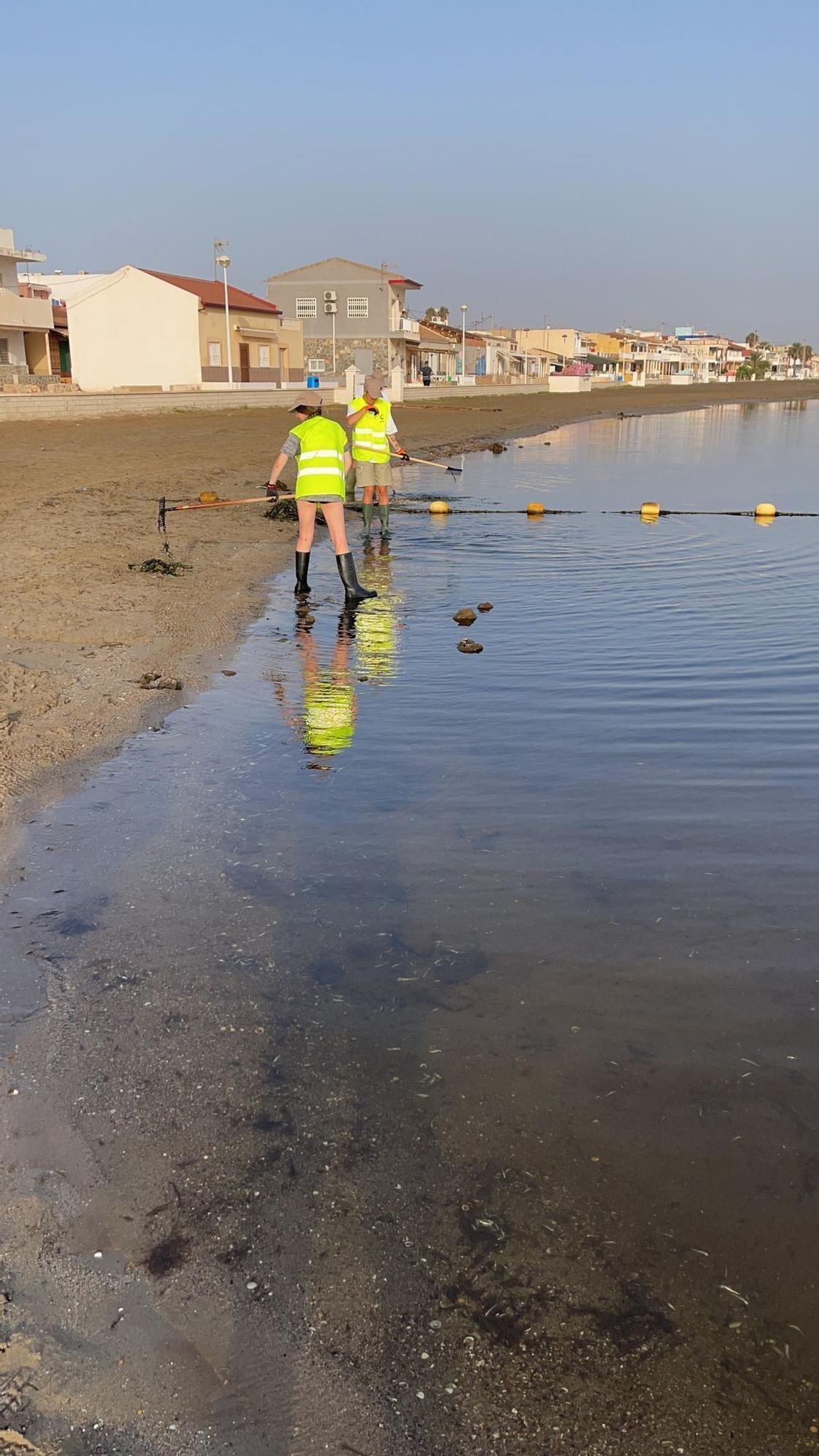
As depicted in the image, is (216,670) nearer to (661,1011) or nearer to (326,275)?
(661,1011)

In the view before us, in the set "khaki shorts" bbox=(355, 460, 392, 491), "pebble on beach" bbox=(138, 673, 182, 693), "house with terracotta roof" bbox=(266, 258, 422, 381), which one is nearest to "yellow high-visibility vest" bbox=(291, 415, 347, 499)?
"pebble on beach" bbox=(138, 673, 182, 693)

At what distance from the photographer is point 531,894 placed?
4.95 meters

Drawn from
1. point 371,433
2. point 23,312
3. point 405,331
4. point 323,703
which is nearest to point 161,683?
point 323,703

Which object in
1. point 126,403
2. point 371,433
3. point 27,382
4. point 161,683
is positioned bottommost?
point 161,683

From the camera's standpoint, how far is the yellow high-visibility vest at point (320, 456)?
10836 millimetres

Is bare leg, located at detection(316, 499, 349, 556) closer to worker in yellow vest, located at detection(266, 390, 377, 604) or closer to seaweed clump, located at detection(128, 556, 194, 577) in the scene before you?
worker in yellow vest, located at detection(266, 390, 377, 604)

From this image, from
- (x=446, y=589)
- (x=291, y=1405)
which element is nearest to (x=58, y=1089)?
(x=291, y=1405)

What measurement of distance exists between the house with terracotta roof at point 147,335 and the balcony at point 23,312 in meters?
1.22

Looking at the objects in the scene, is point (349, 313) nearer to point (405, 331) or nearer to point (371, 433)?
point (405, 331)

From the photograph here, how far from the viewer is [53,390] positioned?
43031 mm

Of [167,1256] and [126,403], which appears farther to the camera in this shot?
[126,403]

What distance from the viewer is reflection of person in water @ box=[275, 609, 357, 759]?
714 cm

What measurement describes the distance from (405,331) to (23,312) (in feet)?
105

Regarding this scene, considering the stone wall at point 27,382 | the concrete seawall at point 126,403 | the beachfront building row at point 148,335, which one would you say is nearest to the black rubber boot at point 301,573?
the concrete seawall at point 126,403
